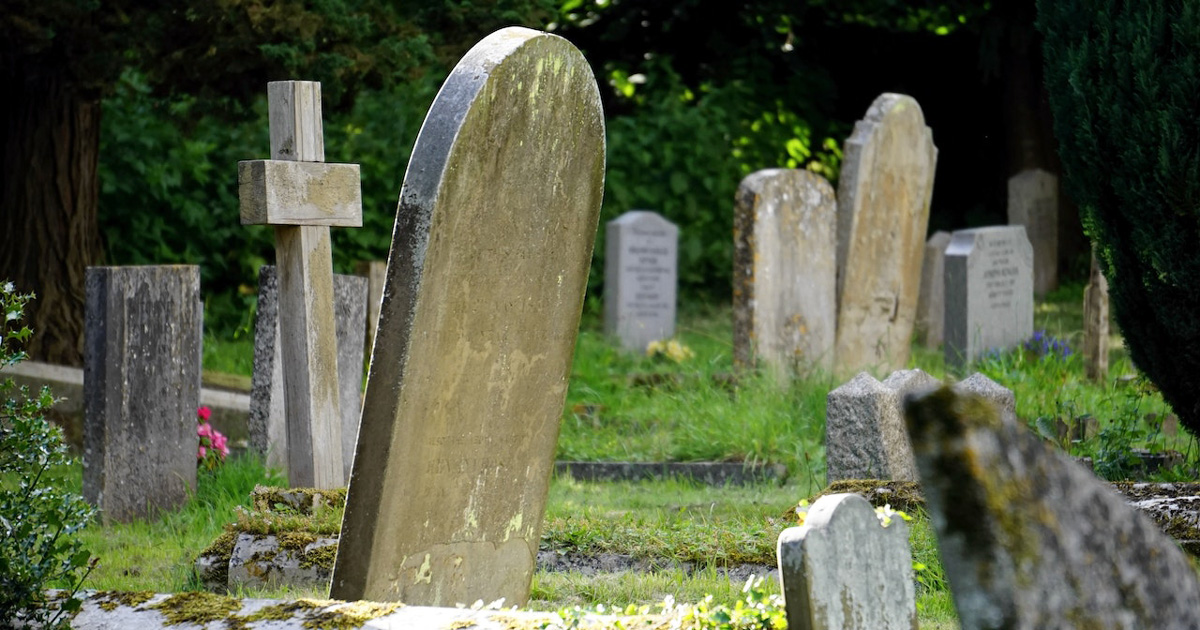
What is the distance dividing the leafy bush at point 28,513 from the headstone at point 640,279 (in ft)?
29.5

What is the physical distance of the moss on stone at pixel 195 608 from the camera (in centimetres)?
312

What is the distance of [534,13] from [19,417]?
5.11 meters

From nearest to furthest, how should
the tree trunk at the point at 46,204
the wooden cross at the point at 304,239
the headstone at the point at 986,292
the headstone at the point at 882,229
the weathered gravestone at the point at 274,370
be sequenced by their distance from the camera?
the wooden cross at the point at 304,239 < the weathered gravestone at the point at 274,370 < the tree trunk at the point at 46,204 < the headstone at the point at 882,229 < the headstone at the point at 986,292

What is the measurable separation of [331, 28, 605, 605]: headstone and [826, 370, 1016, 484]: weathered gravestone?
6.66ft

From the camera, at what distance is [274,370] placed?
660 cm

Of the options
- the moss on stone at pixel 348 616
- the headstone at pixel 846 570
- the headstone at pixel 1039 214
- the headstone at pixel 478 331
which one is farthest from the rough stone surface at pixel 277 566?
the headstone at pixel 1039 214

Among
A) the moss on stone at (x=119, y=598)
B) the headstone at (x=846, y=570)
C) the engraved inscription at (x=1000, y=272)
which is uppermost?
the engraved inscription at (x=1000, y=272)

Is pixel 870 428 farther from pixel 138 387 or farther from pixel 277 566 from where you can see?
pixel 138 387

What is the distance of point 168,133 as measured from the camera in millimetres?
12914

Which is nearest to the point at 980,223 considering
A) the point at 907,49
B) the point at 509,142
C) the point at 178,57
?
the point at 907,49

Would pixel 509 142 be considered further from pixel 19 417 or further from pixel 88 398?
pixel 88 398

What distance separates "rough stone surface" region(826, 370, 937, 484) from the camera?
580 cm

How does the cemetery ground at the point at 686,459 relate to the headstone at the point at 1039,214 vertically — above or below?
below

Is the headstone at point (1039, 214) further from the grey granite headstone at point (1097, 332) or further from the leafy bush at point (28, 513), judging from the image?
the leafy bush at point (28, 513)
